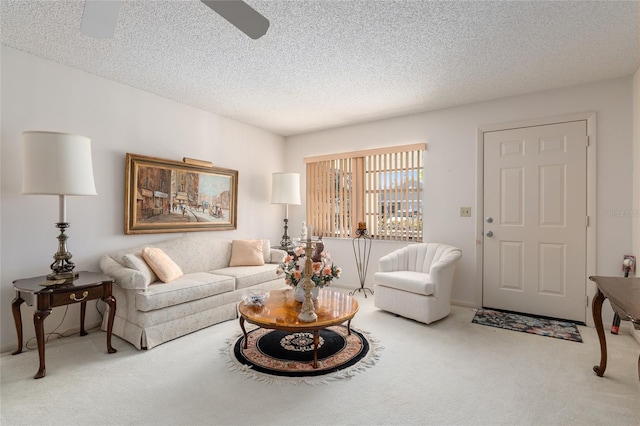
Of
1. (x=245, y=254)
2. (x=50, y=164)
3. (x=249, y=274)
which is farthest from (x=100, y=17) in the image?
(x=245, y=254)

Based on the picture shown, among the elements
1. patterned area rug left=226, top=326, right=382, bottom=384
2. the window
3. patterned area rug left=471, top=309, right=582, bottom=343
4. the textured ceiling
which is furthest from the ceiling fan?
patterned area rug left=471, top=309, right=582, bottom=343

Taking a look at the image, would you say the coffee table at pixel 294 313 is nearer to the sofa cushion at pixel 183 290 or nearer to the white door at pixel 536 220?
the sofa cushion at pixel 183 290

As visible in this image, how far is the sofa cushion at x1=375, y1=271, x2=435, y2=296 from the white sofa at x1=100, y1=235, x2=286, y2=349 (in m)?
1.35

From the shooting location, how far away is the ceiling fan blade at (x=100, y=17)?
57.7 inches

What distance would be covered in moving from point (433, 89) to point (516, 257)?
2.15 m

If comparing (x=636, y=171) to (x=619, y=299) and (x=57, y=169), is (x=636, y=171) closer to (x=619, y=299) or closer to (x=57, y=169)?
(x=619, y=299)

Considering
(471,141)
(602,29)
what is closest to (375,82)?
(471,141)

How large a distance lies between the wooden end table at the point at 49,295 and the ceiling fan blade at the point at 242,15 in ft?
7.36

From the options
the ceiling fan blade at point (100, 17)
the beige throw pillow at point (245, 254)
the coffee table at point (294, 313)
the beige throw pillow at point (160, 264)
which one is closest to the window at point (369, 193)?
the beige throw pillow at point (245, 254)

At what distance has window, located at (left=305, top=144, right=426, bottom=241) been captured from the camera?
14.1 ft

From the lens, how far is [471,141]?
12.6 feet

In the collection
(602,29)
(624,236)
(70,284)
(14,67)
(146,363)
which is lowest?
(146,363)

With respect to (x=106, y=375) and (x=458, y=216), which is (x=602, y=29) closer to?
(x=458, y=216)

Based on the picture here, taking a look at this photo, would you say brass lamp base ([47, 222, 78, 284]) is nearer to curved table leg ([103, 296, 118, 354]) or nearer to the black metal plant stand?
curved table leg ([103, 296, 118, 354])
